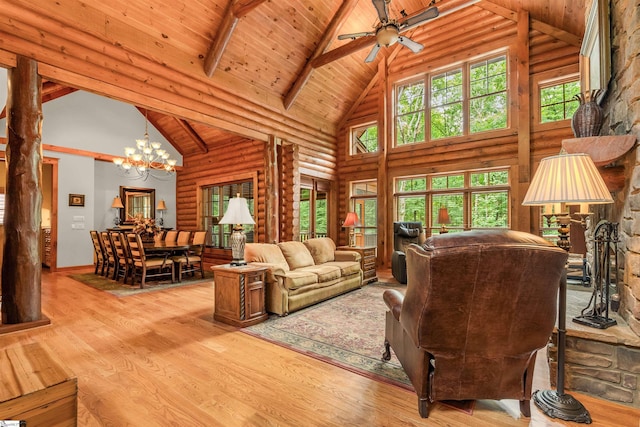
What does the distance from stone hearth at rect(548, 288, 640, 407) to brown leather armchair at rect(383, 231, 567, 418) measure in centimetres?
55

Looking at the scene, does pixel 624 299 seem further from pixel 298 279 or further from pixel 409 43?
pixel 409 43

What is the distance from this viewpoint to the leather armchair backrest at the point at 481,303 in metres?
1.42

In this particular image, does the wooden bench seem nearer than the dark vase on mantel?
Yes

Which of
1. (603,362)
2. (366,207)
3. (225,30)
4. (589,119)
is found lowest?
(603,362)

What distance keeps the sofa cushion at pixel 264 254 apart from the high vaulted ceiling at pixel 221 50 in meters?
2.48

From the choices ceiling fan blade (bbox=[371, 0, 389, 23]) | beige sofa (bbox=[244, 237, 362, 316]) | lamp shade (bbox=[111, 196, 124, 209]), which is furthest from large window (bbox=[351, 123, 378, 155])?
lamp shade (bbox=[111, 196, 124, 209])

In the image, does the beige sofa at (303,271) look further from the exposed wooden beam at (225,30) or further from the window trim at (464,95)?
the window trim at (464,95)

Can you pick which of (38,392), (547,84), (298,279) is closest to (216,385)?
(38,392)

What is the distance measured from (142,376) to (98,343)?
0.98 metres

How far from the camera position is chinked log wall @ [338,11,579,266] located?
5578 mm

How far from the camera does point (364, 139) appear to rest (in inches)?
327

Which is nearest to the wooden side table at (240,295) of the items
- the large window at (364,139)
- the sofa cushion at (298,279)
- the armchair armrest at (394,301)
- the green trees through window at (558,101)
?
the sofa cushion at (298,279)

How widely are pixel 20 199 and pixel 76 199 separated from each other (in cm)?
466

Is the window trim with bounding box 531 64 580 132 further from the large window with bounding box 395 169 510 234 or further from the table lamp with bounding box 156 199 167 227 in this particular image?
the table lamp with bounding box 156 199 167 227
